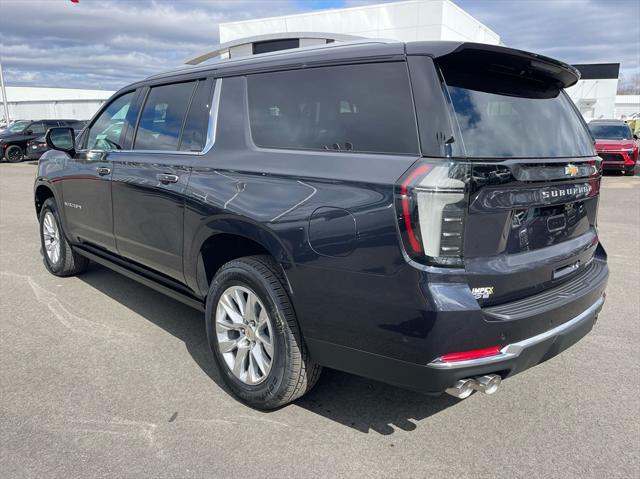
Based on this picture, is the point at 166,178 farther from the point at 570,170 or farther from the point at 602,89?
the point at 602,89

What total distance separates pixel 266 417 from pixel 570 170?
213 cm

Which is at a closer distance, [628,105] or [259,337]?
[259,337]

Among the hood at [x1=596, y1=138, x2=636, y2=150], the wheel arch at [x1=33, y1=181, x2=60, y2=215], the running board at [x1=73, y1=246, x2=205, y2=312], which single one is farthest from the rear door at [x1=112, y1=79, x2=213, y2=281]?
the hood at [x1=596, y1=138, x2=636, y2=150]

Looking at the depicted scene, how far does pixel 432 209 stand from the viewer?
2193 mm

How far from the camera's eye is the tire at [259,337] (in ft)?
9.02

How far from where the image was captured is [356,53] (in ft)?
8.60

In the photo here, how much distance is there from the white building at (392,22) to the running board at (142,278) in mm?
20647

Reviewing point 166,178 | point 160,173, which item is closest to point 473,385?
point 166,178

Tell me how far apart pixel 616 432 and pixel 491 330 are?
3.95ft

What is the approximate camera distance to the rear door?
11.3 feet

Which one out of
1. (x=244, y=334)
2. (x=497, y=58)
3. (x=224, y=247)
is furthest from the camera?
(x=224, y=247)

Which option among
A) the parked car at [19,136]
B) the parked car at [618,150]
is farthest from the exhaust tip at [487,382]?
the parked car at [19,136]

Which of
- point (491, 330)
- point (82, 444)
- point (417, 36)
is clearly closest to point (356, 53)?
point (491, 330)

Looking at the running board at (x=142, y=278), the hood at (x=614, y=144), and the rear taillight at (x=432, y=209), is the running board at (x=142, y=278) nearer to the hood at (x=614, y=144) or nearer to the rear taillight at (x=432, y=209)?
the rear taillight at (x=432, y=209)
